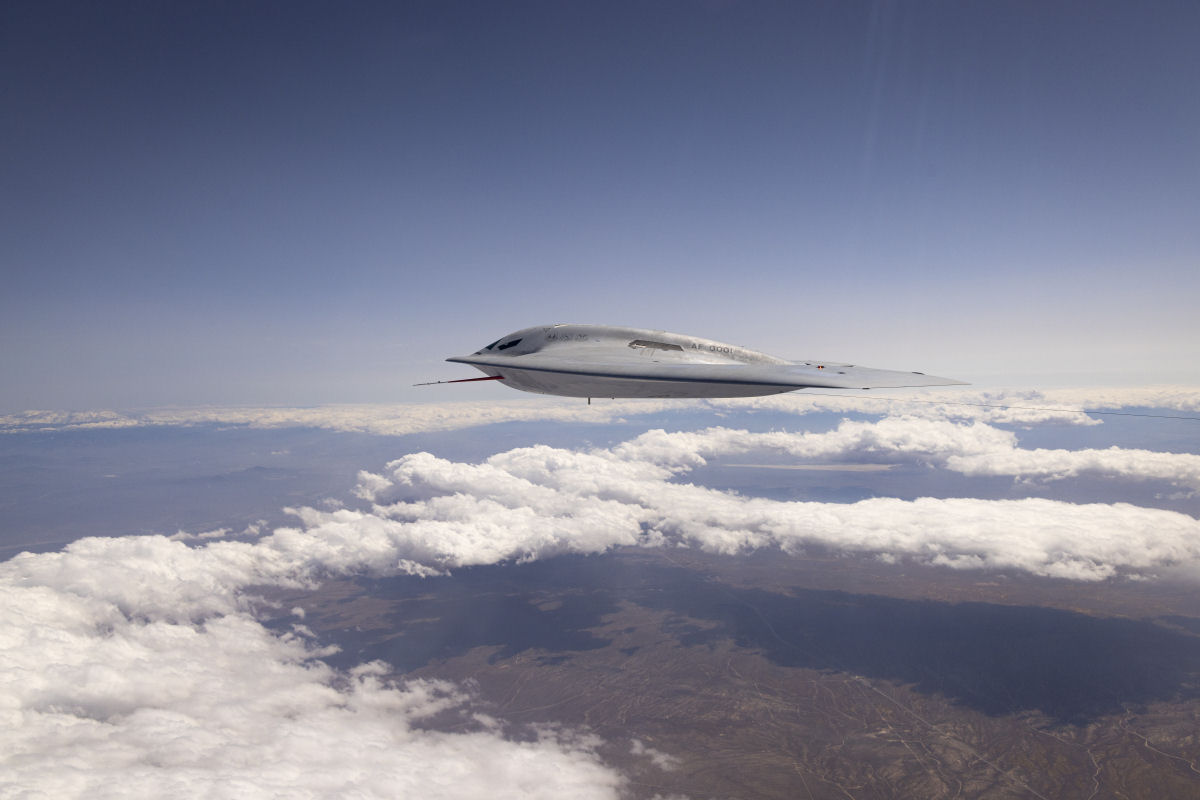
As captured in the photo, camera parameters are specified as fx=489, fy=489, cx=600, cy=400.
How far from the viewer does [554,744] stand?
600 ft

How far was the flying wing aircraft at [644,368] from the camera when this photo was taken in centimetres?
1078

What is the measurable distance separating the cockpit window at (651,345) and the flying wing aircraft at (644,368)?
0.10ft

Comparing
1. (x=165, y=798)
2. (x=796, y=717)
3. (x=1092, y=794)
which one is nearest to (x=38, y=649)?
(x=165, y=798)

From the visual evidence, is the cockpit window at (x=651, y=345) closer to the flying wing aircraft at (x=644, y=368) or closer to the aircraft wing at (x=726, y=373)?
the flying wing aircraft at (x=644, y=368)

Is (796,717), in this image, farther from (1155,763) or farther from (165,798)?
(165,798)

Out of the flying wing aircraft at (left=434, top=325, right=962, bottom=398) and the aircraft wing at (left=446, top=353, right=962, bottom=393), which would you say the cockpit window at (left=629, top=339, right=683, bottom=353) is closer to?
the flying wing aircraft at (left=434, top=325, right=962, bottom=398)

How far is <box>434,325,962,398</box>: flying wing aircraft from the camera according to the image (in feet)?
35.4

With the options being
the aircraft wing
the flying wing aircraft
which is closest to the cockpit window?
the flying wing aircraft

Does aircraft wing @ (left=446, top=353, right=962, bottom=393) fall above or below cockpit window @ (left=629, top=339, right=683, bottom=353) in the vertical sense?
below

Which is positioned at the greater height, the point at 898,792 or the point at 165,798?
the point at 165,798

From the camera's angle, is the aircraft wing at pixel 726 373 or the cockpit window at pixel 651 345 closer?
the aircraft wing at pixel 726 373

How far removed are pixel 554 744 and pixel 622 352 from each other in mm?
213256

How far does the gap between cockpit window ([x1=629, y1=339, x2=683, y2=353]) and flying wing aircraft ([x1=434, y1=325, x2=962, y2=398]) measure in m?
0.03

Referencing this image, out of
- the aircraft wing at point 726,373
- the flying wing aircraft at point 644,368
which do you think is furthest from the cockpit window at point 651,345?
the aircraft wing at point 726,373
